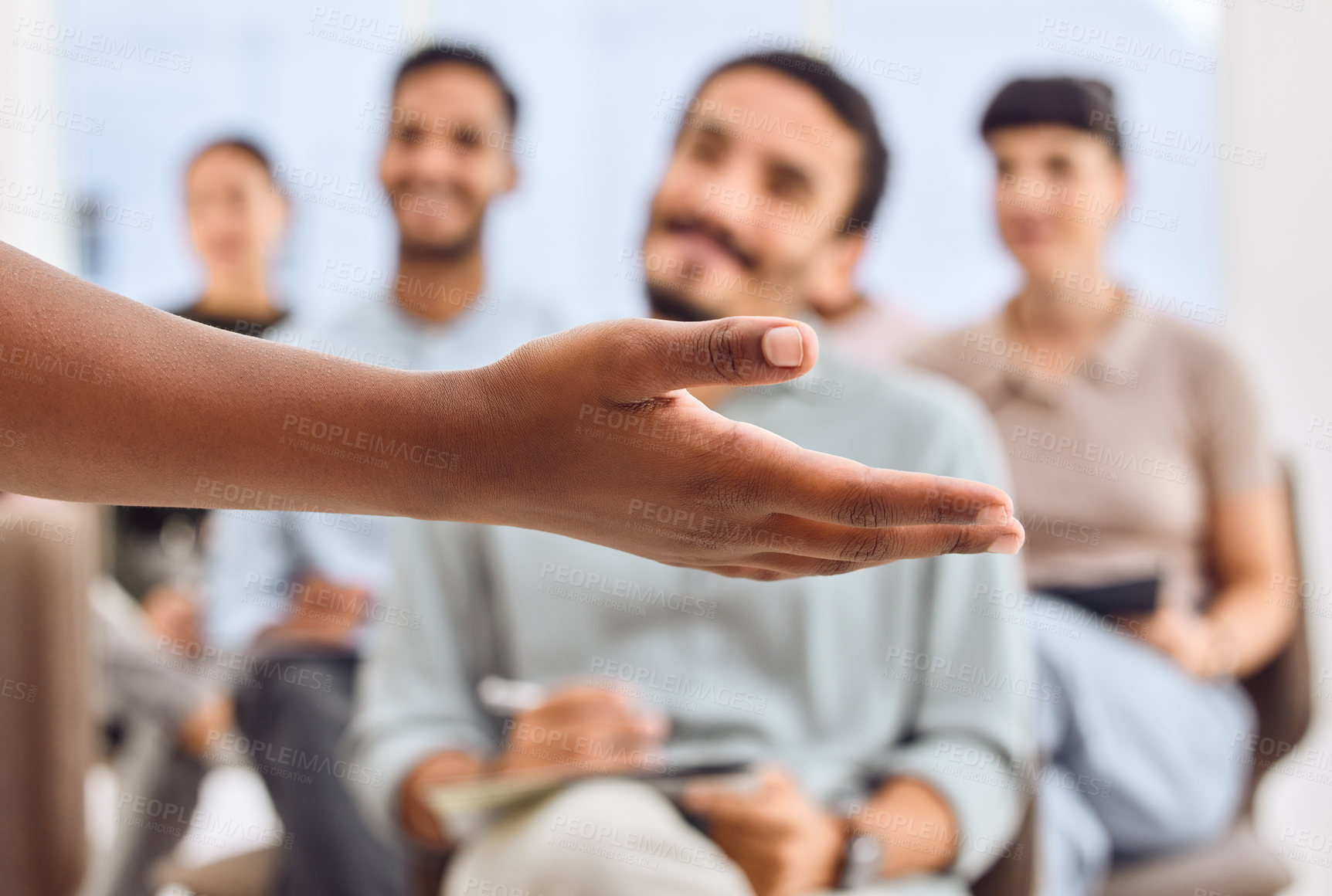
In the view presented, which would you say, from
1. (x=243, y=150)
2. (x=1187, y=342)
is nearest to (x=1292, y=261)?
(x=1187, y=342)

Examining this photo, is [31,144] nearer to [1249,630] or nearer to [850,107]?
[850,107]

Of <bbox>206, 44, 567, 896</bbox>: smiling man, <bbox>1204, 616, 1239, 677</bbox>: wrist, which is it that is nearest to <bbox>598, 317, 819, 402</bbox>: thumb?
<bbox>206, 44, 567, 896</bbox>: smiling man

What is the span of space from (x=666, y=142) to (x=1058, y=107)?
78 centimetres

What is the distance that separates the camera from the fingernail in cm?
49

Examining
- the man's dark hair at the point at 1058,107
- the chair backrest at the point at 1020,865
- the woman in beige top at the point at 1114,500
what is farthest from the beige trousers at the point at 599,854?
the man's dark hair at the point at 1058,107

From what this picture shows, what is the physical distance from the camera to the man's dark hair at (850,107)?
4.55 ft

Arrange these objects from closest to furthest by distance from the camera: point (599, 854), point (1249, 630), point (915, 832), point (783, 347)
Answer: point (783, 347)
point (599, 854)
point (915, 832)
point (1249, 630)

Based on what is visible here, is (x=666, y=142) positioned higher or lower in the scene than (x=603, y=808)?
higher

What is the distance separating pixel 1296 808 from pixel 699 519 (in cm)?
241

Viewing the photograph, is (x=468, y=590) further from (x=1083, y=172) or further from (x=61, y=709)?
(x=1083, y=172)

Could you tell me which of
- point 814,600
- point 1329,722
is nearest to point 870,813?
point 814,600

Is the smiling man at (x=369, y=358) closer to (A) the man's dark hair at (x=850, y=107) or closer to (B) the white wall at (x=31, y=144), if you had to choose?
(A) the man's dark hair at (x=850, y=107)

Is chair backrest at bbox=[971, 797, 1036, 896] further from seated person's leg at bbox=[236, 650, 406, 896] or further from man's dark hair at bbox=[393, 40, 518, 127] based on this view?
man's dark hair at bbox=[393, 40, 518, 127]

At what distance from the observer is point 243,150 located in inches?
104
